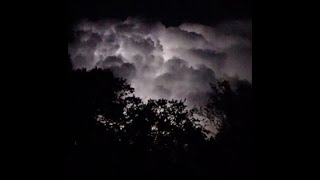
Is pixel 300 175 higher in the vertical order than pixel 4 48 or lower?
lower

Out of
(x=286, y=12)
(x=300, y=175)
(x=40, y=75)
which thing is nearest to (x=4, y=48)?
(x=40, y=75)

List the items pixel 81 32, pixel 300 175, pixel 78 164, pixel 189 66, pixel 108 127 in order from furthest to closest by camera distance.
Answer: pixel 189 66, pixel 108 127, pixel 78 164, pixel 81 32, pixel 300 175

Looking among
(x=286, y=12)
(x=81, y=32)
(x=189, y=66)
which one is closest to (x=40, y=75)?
(x=286, y=12)

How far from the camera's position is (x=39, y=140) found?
2.38 metres

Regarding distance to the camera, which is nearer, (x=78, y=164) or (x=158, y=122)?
(x=78, y=164)

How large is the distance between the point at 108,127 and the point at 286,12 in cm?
1513

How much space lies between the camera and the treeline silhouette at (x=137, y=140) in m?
15.8

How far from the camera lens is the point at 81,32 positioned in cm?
1451

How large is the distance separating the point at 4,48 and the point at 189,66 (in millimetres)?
18793

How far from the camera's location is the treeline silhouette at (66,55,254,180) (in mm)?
15750

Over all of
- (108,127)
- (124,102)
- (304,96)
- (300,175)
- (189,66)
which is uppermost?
(189,66)

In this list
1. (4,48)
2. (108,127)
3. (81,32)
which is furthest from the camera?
(108,127)

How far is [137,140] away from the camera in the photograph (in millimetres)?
17016

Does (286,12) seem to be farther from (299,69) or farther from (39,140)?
(39,140)
